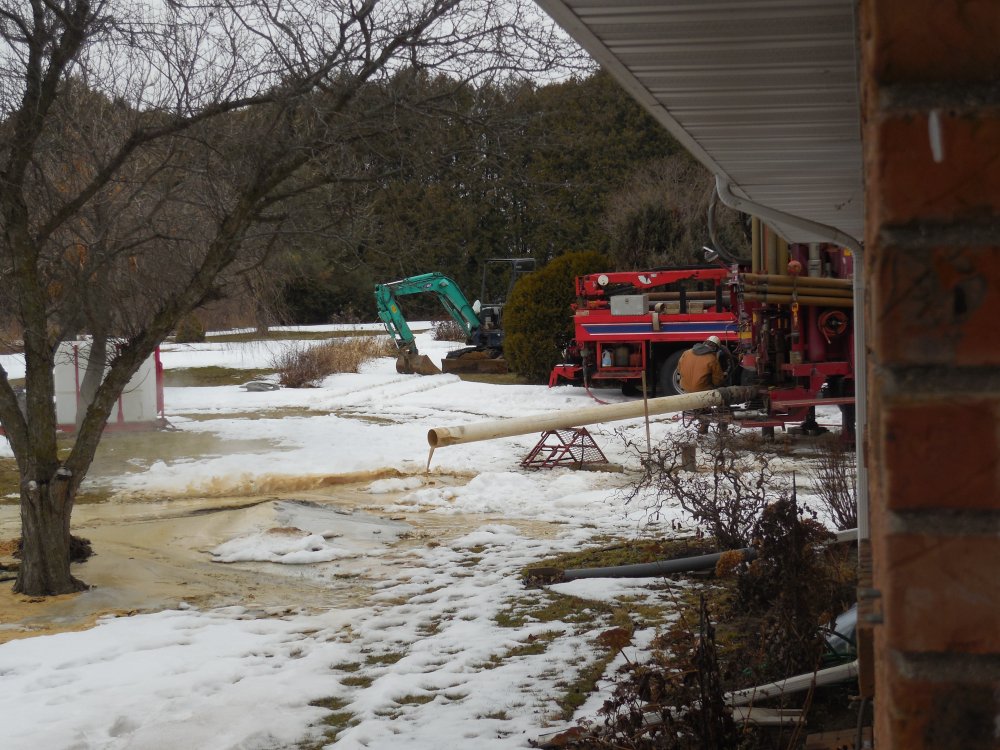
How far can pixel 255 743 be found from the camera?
4.53 meters

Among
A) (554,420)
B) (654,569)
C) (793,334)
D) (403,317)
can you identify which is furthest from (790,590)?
(403,317)

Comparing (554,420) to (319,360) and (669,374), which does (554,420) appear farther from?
(319,360)

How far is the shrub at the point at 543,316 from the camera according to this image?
2167cm

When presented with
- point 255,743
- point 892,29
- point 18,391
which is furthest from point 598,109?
point 892,29

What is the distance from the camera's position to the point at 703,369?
13305 mm

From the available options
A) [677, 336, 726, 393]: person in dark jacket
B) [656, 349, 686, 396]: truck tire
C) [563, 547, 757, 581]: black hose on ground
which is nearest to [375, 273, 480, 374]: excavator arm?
[656, 349, 686, 396]: truck tire

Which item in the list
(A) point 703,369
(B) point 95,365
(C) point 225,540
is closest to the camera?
(C) point 225,540

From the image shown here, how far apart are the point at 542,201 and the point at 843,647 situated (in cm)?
435

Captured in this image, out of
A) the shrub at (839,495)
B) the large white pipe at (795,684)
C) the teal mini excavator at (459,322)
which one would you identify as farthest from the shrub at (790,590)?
the teal mini excavator at (459,322)

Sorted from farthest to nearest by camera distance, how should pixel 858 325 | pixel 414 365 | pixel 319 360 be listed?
pixel 414 365, pixel 319 360, pixel 858 325

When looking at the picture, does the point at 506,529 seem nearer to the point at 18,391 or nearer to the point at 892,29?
the point at 892,29

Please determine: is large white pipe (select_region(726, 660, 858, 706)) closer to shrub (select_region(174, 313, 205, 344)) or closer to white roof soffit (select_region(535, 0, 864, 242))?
white roof soffit (select_region(535, 0, 864, 242))

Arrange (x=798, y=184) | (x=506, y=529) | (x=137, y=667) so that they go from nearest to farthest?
(x=798, y=184) < (x=137, y=667) < (x=506, y=529)

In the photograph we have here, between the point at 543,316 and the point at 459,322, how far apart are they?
15.7ft
